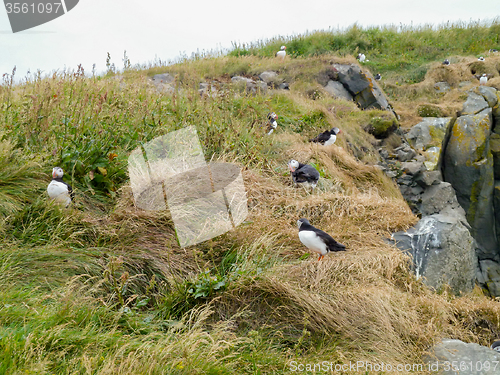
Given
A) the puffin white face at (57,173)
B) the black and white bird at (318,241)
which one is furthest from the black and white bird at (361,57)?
the puffin white face at (57,173)

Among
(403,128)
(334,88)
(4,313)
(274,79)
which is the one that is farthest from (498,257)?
(4,313)

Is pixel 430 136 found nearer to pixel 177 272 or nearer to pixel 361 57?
pixel 361 57

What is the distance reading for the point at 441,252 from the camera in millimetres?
5074

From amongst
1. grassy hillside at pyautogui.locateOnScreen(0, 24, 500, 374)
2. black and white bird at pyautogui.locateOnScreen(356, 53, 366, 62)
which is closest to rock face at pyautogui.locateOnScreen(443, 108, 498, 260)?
grassy hillside at pyautogui.locateOnScreen(0, 24, 500, 374)

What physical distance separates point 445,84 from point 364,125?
22.7ft

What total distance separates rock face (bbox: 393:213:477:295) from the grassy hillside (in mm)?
258

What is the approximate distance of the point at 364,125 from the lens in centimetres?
1052

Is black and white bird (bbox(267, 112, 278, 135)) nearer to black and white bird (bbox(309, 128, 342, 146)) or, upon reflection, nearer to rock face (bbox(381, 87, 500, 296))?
black and white bird (bbox(309, 128, 342, 146))

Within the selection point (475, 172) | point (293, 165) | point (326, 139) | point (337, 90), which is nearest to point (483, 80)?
point (475, 172)

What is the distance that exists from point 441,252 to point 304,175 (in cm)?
210

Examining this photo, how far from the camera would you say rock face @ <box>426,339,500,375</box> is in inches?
124

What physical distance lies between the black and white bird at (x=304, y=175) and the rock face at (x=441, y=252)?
1.39 metres

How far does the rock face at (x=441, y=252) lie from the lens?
4906 millimetres

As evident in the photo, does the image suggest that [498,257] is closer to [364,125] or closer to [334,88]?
[364,125]
